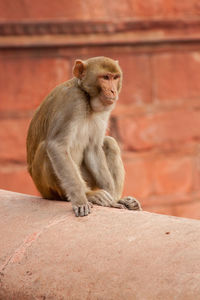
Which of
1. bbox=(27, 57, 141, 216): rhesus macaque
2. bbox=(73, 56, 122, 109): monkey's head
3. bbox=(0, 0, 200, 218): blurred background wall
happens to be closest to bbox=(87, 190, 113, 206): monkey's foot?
bbox=(27, 57, 141, 216): rhesus macaque

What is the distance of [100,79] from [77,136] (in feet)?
1.90

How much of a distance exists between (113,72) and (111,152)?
3.23 ft

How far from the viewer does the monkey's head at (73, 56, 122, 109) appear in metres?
5.66

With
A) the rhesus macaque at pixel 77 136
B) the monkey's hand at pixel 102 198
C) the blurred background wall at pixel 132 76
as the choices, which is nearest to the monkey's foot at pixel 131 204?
the rhesus macaque at pixel 77 136

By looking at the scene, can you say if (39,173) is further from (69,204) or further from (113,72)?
(113,72)

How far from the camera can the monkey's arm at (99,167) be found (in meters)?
6.17

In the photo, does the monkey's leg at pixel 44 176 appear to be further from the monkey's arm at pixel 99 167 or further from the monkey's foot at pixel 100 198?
the monkey's arm at pixel 99 167

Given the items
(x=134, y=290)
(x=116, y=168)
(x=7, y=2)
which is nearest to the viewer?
(x=134, y=290)

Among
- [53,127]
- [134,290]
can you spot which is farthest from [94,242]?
[53,127]

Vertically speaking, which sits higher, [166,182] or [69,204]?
[69,204]

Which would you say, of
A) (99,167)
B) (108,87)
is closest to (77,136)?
(99,167)

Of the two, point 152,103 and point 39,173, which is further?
point 152,103

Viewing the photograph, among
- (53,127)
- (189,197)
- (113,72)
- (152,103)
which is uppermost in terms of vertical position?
(113,72)

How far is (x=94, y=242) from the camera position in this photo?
4180mm
